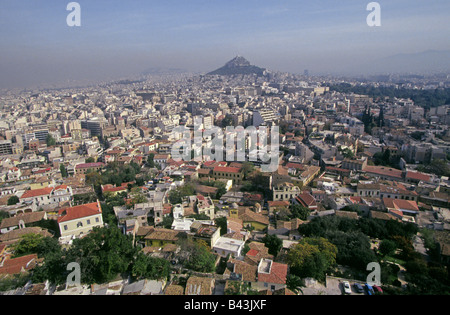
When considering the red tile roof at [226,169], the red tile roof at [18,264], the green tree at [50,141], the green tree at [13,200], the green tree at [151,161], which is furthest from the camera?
the green tree at [50,141]

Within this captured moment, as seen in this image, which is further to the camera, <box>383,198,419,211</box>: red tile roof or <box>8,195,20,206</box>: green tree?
<box>8,195,20,206</box>: green tree

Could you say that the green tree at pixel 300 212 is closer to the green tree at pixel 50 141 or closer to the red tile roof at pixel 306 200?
the red tile roof at pixel 306 200

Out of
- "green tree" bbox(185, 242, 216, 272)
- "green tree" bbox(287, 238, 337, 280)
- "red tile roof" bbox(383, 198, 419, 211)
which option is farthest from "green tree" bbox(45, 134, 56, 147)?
"red tile roof" bbox(383, 198, 419, 211)

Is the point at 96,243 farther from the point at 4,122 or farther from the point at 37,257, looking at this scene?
the point at 4,122

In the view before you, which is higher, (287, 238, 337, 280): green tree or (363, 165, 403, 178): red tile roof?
(363, 165, 403, 178): red tile roof

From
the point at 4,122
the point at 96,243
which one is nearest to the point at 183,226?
the point at 96,243

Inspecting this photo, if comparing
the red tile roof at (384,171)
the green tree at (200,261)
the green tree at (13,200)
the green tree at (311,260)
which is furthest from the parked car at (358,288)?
the green tree at (13,200)

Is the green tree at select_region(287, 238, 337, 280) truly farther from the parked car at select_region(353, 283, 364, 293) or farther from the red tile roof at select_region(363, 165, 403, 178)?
the red tile roof at select_region(363, 165, 403, 178)
